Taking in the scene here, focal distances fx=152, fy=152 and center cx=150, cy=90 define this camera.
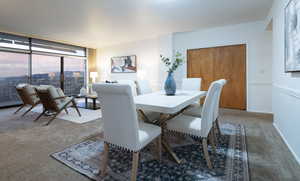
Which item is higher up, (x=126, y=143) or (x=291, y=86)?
(x=291, y=86)

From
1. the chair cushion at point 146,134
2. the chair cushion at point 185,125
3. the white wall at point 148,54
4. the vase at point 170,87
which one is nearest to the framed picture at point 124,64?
the white wall at point 148,54

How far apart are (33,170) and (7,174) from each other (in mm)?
218

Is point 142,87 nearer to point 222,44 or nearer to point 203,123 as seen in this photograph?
point 203,123

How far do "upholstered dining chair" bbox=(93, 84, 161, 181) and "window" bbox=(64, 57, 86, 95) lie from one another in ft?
19.3

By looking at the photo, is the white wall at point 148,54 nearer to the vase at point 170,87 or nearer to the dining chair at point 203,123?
the vase at point 170,87

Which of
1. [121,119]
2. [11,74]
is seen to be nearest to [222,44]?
[121,119]

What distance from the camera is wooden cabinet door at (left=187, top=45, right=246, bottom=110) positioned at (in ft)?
13.7

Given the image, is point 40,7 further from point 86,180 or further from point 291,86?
point 291,86

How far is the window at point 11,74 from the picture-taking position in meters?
4.73

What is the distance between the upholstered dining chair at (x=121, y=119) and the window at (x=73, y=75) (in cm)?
590

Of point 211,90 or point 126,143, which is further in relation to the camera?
point 211,90

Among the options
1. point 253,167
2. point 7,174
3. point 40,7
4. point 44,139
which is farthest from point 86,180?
point 40,7

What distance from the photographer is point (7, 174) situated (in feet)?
4.97

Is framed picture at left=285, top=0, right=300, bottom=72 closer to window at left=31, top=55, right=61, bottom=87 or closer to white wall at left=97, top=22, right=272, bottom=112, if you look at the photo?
white wall at left=97, top=22, right=272, bottom=112
